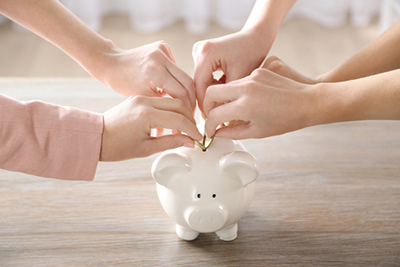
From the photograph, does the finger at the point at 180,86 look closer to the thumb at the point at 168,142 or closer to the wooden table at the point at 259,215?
the thumb at the point at 168,142

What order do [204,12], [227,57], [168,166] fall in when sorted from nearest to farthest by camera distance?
[168,166]
[227,57]
[204,12]

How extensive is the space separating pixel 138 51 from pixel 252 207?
0.34 m

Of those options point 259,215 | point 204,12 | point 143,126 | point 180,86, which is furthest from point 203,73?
point 204,12

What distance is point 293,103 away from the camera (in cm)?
64

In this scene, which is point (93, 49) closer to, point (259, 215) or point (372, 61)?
point (259, 215)

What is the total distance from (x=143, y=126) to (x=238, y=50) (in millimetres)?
227

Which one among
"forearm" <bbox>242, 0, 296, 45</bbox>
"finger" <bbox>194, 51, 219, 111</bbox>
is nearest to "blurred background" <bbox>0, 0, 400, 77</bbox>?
"forearm" <bbox>242, 0, 296, 45</bbox>

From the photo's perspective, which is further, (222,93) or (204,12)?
(204,12)

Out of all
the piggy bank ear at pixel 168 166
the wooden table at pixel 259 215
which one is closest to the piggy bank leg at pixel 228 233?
the wooden table at pixel 259 215

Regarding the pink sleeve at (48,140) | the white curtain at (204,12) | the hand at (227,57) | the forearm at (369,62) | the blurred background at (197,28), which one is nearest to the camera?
the pink sleeve at (48,140)

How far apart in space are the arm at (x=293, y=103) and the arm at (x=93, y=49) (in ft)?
0.33

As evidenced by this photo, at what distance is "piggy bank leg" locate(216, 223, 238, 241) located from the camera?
0.69 metres

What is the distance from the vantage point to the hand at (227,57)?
71cm

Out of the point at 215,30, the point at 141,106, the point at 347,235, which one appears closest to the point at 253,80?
the point at 141,106
